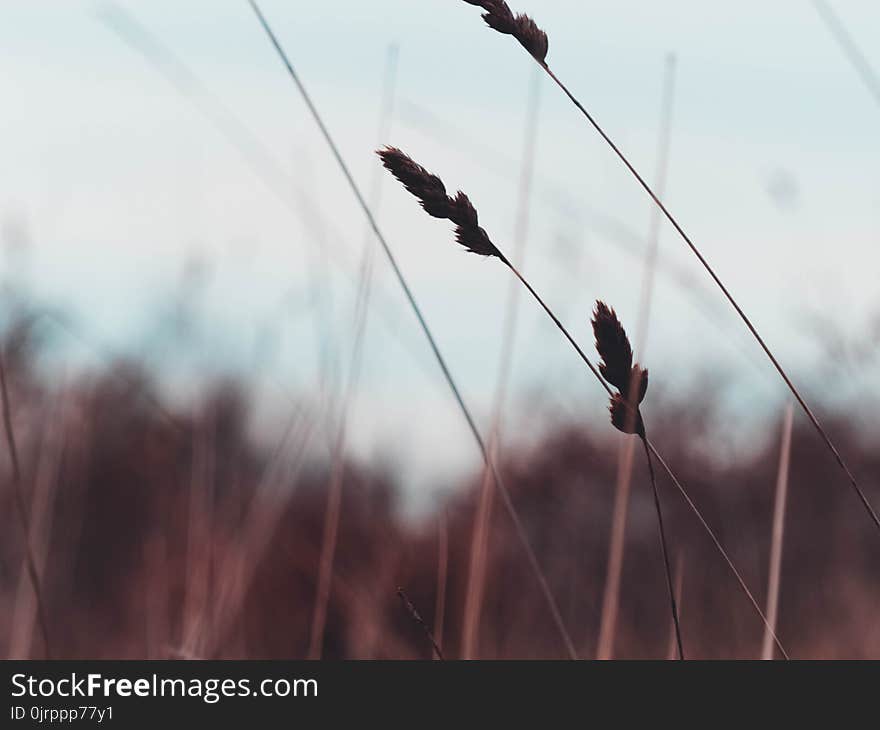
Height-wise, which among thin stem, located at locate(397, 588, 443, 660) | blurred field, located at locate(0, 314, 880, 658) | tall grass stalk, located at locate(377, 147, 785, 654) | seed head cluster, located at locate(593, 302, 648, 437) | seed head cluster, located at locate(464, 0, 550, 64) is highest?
blurred field, located at locate(0, 314, 880, 658)

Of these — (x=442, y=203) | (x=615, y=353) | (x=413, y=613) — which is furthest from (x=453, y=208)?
(x=413, y=613)

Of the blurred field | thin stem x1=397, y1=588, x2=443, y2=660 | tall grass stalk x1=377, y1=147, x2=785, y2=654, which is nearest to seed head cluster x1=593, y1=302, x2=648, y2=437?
tall grass stalk x1=377, y1=147, x2=785, y2=654

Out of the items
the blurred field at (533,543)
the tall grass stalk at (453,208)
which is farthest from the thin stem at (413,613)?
the blurred field at (533,543)

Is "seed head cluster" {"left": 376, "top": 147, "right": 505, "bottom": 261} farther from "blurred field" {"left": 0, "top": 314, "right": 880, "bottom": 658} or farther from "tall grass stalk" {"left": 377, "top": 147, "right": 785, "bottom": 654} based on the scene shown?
"blurred field" {"left": 0, "top": 314, "right": 880, "bottom": 658}

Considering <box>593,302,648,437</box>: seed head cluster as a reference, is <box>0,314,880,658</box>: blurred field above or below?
above

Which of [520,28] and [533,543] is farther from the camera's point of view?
[533,543]

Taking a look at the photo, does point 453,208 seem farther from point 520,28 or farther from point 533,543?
point 533,543

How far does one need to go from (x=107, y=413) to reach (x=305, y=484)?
4.78 feet

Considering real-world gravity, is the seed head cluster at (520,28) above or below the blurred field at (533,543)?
below

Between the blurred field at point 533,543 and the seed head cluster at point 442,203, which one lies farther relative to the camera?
the blurred field at point 533,543

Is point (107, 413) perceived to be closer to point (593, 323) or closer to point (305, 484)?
point (305, 484)

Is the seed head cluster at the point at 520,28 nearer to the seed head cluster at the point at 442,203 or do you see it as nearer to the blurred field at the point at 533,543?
the seed head cluster at the point at 442,203

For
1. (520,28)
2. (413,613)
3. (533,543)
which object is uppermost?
(533,543)
